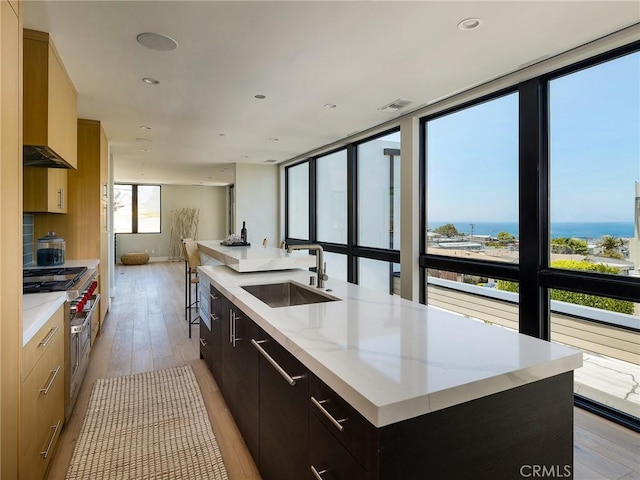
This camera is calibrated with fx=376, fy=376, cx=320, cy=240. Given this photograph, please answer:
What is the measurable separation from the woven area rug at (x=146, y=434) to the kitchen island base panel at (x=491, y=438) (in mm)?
1409

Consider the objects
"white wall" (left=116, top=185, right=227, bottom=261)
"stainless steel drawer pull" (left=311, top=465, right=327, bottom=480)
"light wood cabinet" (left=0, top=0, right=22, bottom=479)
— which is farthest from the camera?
"white wall" (left=116, top=185, right=227, bottom=261)

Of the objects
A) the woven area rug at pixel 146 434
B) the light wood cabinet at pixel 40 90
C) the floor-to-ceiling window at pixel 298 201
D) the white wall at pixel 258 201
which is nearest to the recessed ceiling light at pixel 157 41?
the light wood cabinet at pixel 40 90

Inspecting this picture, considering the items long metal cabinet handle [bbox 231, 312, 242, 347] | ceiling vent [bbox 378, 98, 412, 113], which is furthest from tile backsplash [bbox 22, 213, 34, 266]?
ceiling vent [bbox 378, 98, 412, 113]

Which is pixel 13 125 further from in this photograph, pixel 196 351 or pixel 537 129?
pixel 537 129

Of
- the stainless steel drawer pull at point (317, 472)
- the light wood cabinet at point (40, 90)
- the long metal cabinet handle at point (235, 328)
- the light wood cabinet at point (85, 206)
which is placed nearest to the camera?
the stainless steel drawer pull at point (317, 472)

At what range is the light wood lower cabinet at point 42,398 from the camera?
1.61m

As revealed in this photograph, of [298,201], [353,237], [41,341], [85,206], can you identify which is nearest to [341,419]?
[41,341]

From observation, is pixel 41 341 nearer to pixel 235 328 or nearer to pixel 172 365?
pixel 235 328

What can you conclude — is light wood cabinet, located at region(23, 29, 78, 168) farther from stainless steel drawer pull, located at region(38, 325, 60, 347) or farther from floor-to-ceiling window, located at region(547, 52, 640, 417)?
floor-to-ceiling window, located at region(547, 52, 640, 417)

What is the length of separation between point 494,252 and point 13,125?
3507 mm

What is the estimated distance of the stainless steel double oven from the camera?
2404 mm

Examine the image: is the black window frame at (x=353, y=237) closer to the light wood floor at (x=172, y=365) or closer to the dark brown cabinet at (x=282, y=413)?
the light wood floor at (x=172, y=365)

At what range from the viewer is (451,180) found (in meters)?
3.96

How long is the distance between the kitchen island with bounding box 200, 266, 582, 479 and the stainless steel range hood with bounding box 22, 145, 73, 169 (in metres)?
2.09
